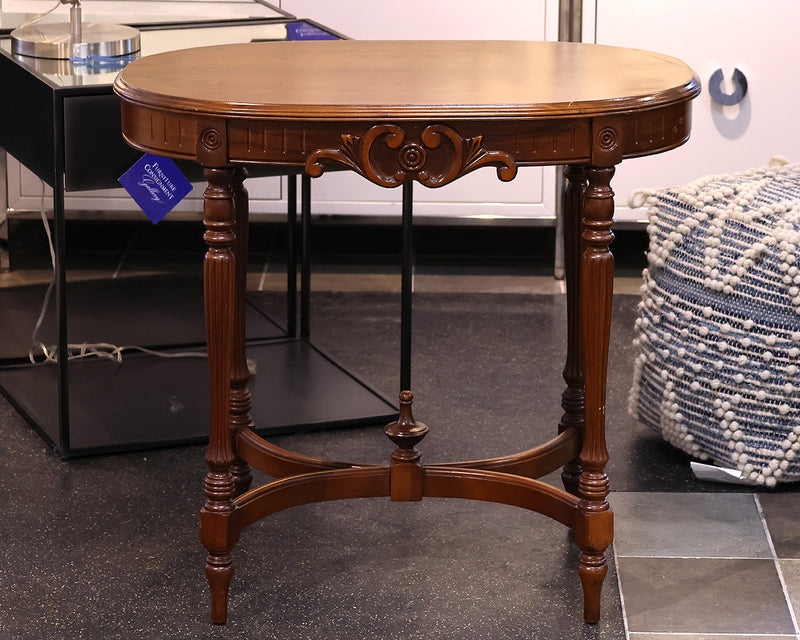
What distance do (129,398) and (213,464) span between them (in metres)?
0.78

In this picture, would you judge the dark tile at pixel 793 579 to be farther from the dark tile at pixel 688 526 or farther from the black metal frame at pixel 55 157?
the black metal frame at pixel 55 157

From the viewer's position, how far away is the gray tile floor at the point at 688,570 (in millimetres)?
1555

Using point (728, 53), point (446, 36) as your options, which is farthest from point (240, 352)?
point (728, 53)

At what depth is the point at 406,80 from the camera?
4.92 ft

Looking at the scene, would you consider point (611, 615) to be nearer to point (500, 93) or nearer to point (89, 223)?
point (500, 93)

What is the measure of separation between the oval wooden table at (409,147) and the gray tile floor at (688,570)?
10 centimetres

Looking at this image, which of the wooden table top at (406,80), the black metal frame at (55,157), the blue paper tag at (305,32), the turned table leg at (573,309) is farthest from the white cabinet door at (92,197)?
the turned table leg at (573,309)

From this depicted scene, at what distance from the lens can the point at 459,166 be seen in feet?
4.51

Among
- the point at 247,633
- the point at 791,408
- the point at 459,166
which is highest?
the point at 459,166

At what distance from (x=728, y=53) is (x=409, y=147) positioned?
67.8 inches

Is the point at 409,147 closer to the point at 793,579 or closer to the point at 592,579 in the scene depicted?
the point at 592,579

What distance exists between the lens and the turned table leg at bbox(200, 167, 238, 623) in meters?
1.43

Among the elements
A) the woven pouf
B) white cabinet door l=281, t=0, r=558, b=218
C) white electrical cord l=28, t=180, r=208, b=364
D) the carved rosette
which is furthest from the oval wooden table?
white cabinet door l=281, t=0, r=558, b=218

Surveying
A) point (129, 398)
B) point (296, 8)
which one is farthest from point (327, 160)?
point (296, 8)
